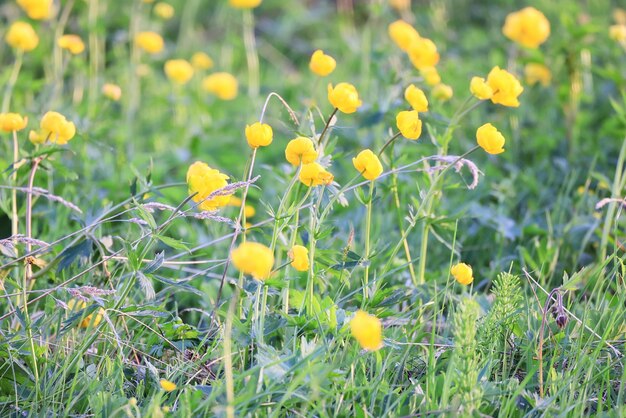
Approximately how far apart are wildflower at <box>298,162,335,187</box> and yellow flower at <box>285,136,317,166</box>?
2 cm

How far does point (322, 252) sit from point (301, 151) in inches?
11.1

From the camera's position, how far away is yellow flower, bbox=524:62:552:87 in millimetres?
3523

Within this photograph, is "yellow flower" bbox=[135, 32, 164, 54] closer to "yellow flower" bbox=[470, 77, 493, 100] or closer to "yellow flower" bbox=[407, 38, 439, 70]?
"yellow flower" bbox=[407, 38, 439, 70]

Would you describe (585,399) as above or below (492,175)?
above

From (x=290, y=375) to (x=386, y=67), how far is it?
2225 millimetres

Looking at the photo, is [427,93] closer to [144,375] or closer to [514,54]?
[514,54]

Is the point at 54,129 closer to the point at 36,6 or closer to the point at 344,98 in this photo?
the point at 344,98

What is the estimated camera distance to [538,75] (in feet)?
11.7

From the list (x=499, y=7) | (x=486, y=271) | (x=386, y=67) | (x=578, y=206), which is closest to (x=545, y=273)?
(x=486, y=271)

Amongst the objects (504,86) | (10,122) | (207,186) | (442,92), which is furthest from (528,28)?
(10,122)

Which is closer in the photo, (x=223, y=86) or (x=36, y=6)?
(x=36, y=6)

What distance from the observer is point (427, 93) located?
300 cm

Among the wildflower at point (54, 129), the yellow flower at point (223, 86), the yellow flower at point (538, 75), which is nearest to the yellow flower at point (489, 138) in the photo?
the wildflower at point (54, 129)

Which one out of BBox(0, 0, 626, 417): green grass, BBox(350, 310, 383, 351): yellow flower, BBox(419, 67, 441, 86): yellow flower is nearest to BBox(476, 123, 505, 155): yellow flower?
BBox(0, 0, 626, 417): green grass
